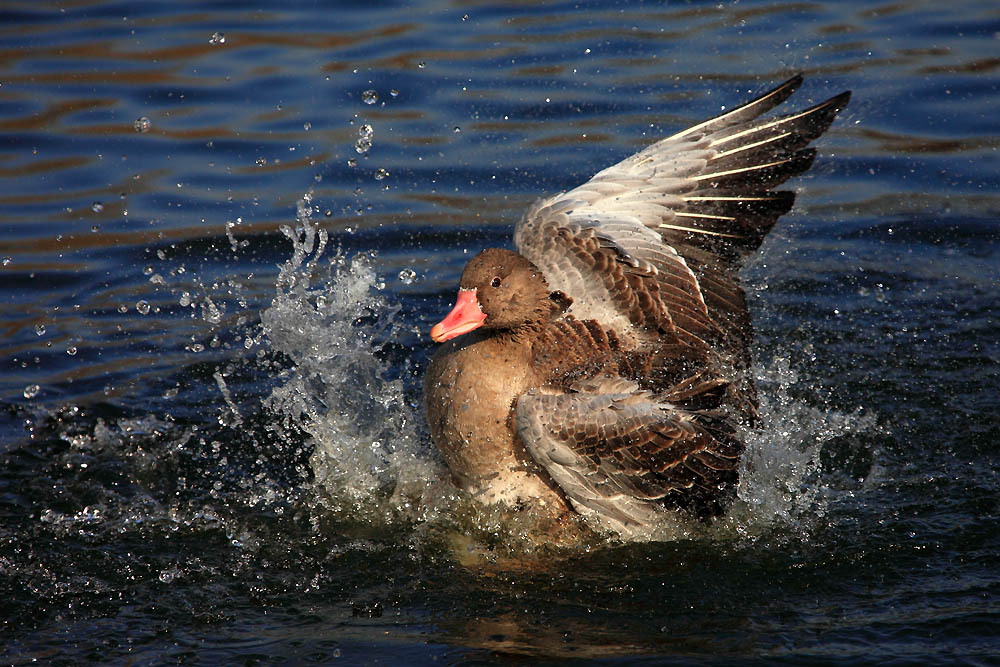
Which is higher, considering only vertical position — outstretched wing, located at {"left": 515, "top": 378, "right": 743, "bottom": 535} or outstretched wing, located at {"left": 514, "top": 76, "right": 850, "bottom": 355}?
outstretched wing, located at {"left": 514, "top": 76, "right": 850, "bottom": 355}

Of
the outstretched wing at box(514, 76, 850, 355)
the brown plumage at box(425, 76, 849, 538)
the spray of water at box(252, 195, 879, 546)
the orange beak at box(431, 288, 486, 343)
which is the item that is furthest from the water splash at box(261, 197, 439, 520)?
the outstretched wing at box(514, 76, 850, 355)

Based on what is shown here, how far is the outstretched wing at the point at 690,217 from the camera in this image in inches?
211

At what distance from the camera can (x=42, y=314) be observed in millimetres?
7500

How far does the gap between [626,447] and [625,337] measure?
723 millimetres

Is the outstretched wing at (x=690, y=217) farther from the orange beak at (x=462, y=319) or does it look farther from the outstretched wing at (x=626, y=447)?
the outstretched wing at (x=626, y=447)

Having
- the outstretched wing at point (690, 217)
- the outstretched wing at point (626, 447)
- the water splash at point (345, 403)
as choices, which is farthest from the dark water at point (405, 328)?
the outstretched wing at point (690, 217)

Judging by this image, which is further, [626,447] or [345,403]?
[345,403]

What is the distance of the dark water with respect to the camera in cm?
450

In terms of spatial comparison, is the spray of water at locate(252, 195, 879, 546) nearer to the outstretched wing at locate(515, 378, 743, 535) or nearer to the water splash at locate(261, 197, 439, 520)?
the water splash at locate(261, 197, 439, 520)

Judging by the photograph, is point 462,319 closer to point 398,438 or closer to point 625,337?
point 625,337

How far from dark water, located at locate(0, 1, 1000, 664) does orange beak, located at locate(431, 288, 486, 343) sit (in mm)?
923

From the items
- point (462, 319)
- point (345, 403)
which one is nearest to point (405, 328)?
point (345, 403)

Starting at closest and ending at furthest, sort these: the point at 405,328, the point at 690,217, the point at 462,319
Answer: the point at 462,319 → the point at 690,217 → the point at 405,328

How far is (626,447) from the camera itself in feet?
15.3
